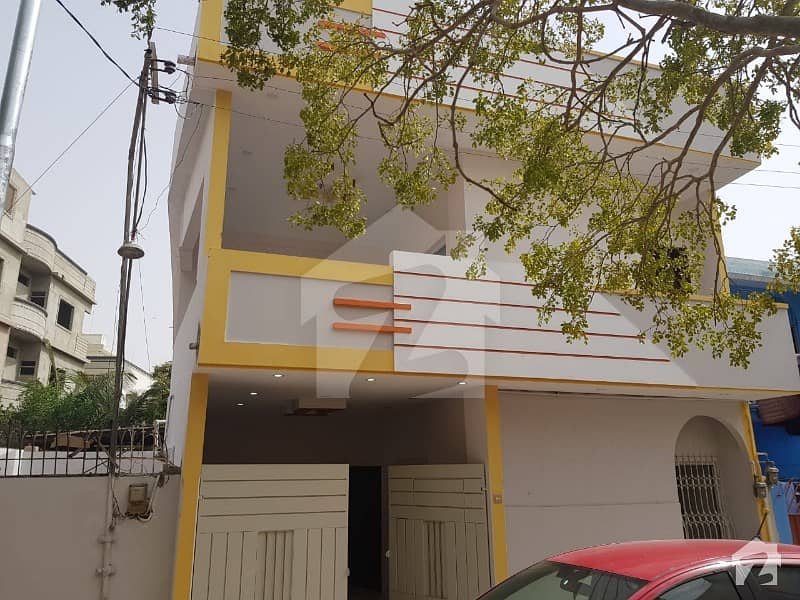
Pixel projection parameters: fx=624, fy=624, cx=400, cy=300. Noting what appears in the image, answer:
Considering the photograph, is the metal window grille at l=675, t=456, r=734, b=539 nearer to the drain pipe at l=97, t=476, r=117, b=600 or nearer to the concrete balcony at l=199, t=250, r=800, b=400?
the concrete balcony at l=199, t=250, r=800, b=400

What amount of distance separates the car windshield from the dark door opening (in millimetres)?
7608

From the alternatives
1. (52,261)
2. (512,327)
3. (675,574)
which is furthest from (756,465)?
(52,261)

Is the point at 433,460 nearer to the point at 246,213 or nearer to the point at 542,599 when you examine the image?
the point at 246,213

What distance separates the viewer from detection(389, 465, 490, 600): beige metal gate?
7.80 meters

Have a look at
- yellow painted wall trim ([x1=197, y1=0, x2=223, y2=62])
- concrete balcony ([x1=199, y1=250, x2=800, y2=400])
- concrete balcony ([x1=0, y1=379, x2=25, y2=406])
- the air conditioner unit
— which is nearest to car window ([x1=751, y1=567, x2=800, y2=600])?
concrete balcony ([x1=199, y1=250, x2=800, y2=400])

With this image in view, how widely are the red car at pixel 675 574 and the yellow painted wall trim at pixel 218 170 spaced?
499 cm

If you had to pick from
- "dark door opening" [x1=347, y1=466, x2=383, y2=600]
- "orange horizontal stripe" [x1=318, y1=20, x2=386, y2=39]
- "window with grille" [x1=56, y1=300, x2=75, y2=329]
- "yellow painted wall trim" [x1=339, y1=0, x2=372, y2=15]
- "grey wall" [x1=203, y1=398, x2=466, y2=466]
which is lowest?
"dark door opening" [x1=347, y1=466, x2=383, y2=600]

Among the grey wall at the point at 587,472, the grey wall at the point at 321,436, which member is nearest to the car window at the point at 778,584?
the grey wall at the point at 587,472

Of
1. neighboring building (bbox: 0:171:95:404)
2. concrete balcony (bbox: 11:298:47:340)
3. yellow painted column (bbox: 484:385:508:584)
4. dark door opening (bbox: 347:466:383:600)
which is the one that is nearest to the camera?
yellow painted column (bbox: 484:385:508:584)

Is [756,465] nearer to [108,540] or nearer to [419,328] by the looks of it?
[419,328]

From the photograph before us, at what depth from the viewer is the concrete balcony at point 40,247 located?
25.4 meters

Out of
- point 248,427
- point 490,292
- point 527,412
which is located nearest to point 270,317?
point 490,292

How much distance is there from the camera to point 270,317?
6.77m

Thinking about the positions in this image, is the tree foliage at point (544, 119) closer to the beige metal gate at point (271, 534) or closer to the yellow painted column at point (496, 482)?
the yellow painted column at point (496, 482)
